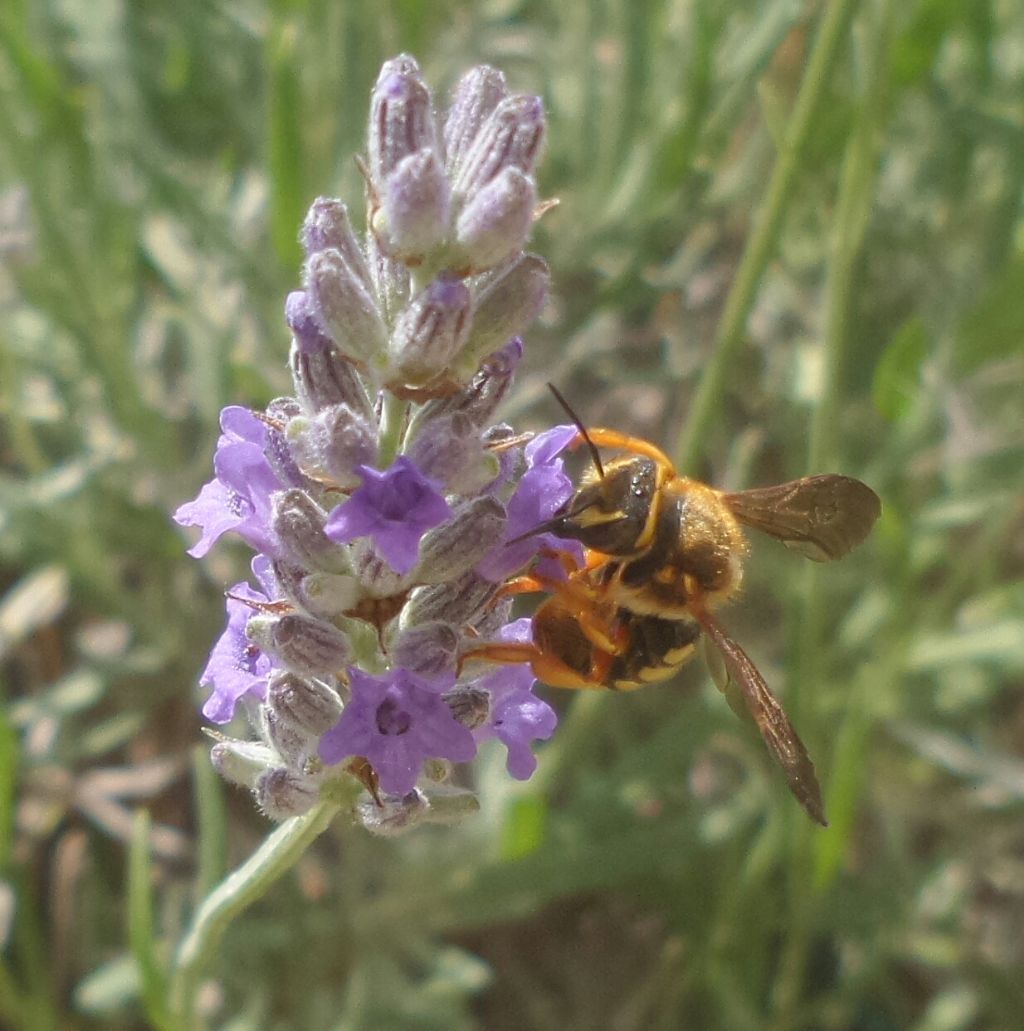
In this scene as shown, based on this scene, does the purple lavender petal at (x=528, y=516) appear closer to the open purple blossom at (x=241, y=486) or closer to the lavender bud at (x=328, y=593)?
the lavender bud at (x=328, y=593)

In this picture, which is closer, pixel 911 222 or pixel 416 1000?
pixel 416 1000

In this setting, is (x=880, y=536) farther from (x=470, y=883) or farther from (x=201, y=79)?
(x=201, y=79)

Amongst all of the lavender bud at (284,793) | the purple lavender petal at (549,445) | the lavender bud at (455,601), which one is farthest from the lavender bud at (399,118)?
the lavender bud at (284,793)

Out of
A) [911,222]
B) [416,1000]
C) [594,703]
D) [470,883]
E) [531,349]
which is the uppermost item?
[911,222]

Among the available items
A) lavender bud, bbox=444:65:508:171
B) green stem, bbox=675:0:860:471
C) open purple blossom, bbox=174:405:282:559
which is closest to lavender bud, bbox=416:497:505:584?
open purple blossom, bbox=174:405:282:559

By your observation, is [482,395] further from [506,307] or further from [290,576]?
[290,576]

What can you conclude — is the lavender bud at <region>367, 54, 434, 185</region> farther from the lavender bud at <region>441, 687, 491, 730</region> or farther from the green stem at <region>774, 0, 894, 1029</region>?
the green stem at <region>774, 0, 894, 1029</region>

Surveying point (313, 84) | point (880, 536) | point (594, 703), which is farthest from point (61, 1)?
point (880, 536)
